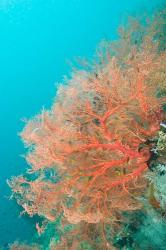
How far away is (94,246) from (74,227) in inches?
20.9

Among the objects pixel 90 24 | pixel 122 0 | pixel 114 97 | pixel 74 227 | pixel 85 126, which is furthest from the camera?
pixel 122 0

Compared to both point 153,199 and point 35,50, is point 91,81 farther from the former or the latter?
point 35,50

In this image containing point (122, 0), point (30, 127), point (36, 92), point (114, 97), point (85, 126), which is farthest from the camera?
point (122, 0)

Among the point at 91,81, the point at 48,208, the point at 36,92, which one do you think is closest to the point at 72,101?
the point at 91,81

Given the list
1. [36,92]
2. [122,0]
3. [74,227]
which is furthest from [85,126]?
[122,0]

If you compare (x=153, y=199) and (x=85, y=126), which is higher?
(x=85, y=126)

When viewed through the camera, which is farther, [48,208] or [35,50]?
[35,50]

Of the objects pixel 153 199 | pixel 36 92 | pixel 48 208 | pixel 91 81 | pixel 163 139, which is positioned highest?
pixel 36 92

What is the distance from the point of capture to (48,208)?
475 cm

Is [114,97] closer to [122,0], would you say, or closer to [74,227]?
[74,227]

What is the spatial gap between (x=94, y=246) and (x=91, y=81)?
295 centimetres

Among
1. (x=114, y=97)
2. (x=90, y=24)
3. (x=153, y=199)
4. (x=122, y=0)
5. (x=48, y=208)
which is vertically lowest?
(x=153, y=199)

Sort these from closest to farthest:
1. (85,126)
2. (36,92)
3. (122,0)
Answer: (85,126) < (36,92) < (122,0)

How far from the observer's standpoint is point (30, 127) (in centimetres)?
502
